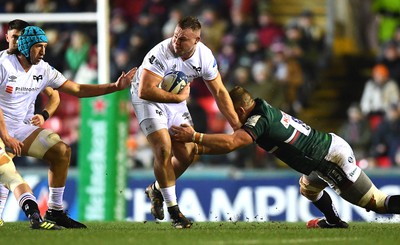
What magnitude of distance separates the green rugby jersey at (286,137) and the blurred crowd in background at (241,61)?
675cm

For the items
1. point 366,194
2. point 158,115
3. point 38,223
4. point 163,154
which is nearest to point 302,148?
point 366,194

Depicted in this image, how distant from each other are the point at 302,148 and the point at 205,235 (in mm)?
1453

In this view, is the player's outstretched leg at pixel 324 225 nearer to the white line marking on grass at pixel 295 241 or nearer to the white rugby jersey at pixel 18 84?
the white line marking on grass at pixel 295 241

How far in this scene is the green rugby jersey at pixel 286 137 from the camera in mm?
12180

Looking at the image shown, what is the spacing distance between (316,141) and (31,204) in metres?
2.99

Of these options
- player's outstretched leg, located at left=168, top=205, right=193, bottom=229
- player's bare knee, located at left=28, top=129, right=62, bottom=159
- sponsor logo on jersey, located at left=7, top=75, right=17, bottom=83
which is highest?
sponsor logo on jersey, located at left=7, top=75, right=17, bottom=83

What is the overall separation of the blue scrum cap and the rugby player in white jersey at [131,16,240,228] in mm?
1138

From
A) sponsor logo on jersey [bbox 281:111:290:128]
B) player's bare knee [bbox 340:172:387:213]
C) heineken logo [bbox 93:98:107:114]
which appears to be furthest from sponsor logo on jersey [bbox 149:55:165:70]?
heineken logo [bbox 93:98:107:114]

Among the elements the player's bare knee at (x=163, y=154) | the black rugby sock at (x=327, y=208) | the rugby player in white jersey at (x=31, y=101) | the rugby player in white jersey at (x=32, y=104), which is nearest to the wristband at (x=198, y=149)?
the player's bare knee at (x=163, y=154)

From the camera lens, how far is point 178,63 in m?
12.8

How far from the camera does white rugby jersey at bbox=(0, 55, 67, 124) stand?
12.7 m

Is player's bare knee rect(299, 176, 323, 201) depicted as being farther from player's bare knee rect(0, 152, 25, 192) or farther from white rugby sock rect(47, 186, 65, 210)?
player's bare knee rect(0, 152, 25, 192)

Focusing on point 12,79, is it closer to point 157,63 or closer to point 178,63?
point 157,63

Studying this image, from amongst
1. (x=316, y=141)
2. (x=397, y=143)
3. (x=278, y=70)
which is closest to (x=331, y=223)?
(x=316, y=141)
